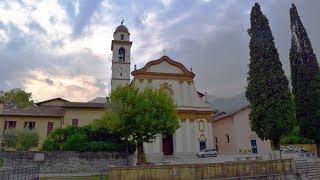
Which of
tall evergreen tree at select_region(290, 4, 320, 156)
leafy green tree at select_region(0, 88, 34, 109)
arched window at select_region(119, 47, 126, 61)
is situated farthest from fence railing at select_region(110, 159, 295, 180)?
leafy green tree at select_region(0, 88, 34, 109)

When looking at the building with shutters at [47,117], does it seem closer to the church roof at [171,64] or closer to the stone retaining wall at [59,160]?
the church roof at [171,64]

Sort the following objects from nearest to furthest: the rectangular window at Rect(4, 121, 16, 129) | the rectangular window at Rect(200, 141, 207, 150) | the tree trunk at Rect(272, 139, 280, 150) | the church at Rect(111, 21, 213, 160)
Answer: the tree trunk at Rect(272, 139, 280, 150) → the rectangular window at Rect(4, 121, 16, 129) → the church at Rect(111, 21, 213, 160) → the rectangular window at Rect(200, 141, 207, 150)

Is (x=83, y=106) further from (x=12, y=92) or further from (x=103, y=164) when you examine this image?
(x=12, y=92)

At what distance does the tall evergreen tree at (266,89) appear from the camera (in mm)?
24703

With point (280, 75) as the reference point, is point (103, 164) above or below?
below

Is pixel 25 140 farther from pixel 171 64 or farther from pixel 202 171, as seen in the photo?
A: pixel 202 171

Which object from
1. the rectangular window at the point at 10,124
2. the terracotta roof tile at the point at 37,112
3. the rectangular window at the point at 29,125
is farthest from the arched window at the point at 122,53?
the rectangular window at the point at 10,124

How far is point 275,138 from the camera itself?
2500 centimetres

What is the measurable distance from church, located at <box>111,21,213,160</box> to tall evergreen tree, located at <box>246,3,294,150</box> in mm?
11640

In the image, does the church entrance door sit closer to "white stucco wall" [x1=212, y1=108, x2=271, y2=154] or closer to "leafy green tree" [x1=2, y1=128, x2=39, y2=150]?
"white stucco wall" [x1=212, y1=108, x2=271, y2=154]

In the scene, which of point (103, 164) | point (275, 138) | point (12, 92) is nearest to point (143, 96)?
point (103, 164)

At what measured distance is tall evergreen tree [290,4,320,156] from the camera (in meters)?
27.4

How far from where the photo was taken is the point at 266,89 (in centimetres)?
2559

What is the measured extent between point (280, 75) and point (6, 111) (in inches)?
1325
